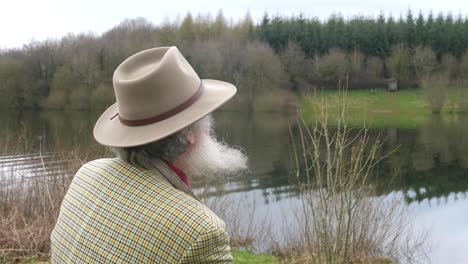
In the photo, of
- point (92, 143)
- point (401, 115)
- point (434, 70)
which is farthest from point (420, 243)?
point (434, 70)

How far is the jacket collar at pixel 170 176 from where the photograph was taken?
136cm

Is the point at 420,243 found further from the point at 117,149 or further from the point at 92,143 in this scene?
the point at 117,149

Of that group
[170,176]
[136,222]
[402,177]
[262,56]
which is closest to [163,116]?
[170,176]

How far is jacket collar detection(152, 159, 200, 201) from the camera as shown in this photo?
136 cm

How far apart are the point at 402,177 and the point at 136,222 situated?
1642 cm

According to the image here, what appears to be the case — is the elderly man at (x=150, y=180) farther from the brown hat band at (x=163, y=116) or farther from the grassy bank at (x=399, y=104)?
the grassy bank at (x=399, y=104)

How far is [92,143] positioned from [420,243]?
6341mm

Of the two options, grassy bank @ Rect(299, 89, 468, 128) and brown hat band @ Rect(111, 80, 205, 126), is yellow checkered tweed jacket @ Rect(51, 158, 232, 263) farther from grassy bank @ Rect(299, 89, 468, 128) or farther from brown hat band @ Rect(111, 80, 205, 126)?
grassy bank @ Rect(299, 89, 468, 128)

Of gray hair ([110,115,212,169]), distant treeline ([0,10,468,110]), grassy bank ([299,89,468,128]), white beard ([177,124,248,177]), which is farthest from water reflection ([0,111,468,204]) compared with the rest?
grassy bank ([299,89,468,128])

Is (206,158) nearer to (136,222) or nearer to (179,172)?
(179,172)

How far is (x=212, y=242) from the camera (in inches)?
47.5

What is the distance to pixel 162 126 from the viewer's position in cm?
136

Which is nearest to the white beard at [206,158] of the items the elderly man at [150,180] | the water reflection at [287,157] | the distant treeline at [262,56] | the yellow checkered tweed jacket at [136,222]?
the elderly man at [150,180]

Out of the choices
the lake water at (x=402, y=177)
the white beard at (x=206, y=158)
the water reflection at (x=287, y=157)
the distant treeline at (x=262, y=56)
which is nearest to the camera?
the white beard at (x=206, y=158)
